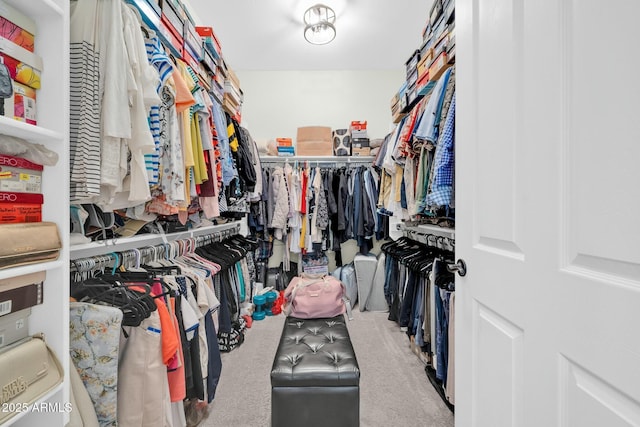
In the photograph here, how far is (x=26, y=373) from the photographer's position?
711 millimetres

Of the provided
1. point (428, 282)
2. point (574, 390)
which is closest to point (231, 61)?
point (428, 282)

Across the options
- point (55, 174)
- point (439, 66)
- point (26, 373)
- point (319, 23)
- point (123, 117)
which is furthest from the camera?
point (319, 23)

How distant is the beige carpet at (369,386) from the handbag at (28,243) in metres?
1.26

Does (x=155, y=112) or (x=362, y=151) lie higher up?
(x=362, y=151)

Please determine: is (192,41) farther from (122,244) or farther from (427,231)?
(427,231)

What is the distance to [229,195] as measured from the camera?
207 cm

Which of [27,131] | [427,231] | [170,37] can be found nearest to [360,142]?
[427,231]

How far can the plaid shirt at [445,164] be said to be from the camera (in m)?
1.29

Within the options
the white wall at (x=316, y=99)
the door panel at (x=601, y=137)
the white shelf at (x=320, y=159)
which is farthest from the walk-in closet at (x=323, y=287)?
the white wall at (x=316, y=99)

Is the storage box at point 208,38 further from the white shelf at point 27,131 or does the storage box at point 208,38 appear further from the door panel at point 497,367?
the door panel at point 497,367

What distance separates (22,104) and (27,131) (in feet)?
0.38

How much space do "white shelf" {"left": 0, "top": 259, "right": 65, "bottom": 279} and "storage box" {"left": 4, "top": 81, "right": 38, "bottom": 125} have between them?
0.40 m

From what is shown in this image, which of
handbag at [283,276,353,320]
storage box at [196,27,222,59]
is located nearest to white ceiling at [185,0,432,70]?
storage box at [196,27,222,59]

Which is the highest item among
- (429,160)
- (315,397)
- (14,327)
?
(429,160)
